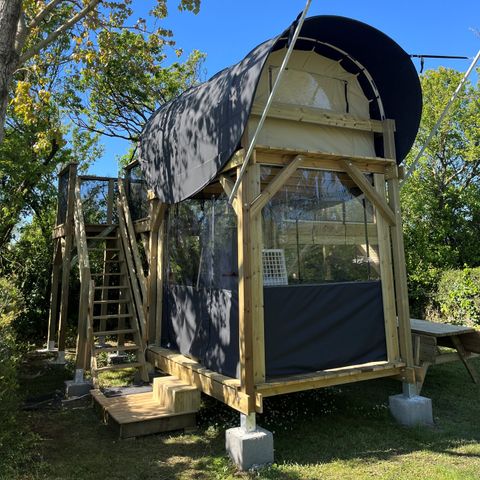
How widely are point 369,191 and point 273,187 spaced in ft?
4.51

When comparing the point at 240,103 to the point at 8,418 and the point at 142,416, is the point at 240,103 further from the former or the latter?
the point at 8,418

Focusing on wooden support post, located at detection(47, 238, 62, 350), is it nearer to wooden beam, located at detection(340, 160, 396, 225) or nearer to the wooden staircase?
the wooden staircase

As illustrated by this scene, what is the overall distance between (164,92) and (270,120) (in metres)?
10.1

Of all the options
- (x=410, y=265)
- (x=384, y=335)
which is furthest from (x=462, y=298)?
(x=384, y=335)

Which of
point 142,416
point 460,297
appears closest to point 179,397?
point 142,416

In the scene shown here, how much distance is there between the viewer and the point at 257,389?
4309 millimetres

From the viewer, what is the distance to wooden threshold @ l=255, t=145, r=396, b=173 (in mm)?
4676

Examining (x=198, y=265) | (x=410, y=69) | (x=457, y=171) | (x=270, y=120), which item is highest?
(x=457, y=171)

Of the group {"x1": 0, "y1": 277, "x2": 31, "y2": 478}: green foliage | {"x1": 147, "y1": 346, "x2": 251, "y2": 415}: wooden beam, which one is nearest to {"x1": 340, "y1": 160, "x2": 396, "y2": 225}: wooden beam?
{"x1": 147, "y1": 346, "x2": 251, "y2": 415}: wooden beam

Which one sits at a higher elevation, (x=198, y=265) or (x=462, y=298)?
(x=198, y=265)

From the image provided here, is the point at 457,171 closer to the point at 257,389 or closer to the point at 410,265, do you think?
the point at 410,265

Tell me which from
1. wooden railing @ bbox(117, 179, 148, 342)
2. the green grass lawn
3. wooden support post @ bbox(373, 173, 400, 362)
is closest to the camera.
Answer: the green grass lawn

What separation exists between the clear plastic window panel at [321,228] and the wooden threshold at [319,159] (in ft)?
0.37

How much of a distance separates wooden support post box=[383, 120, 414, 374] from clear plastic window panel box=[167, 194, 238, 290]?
2.07 metres
